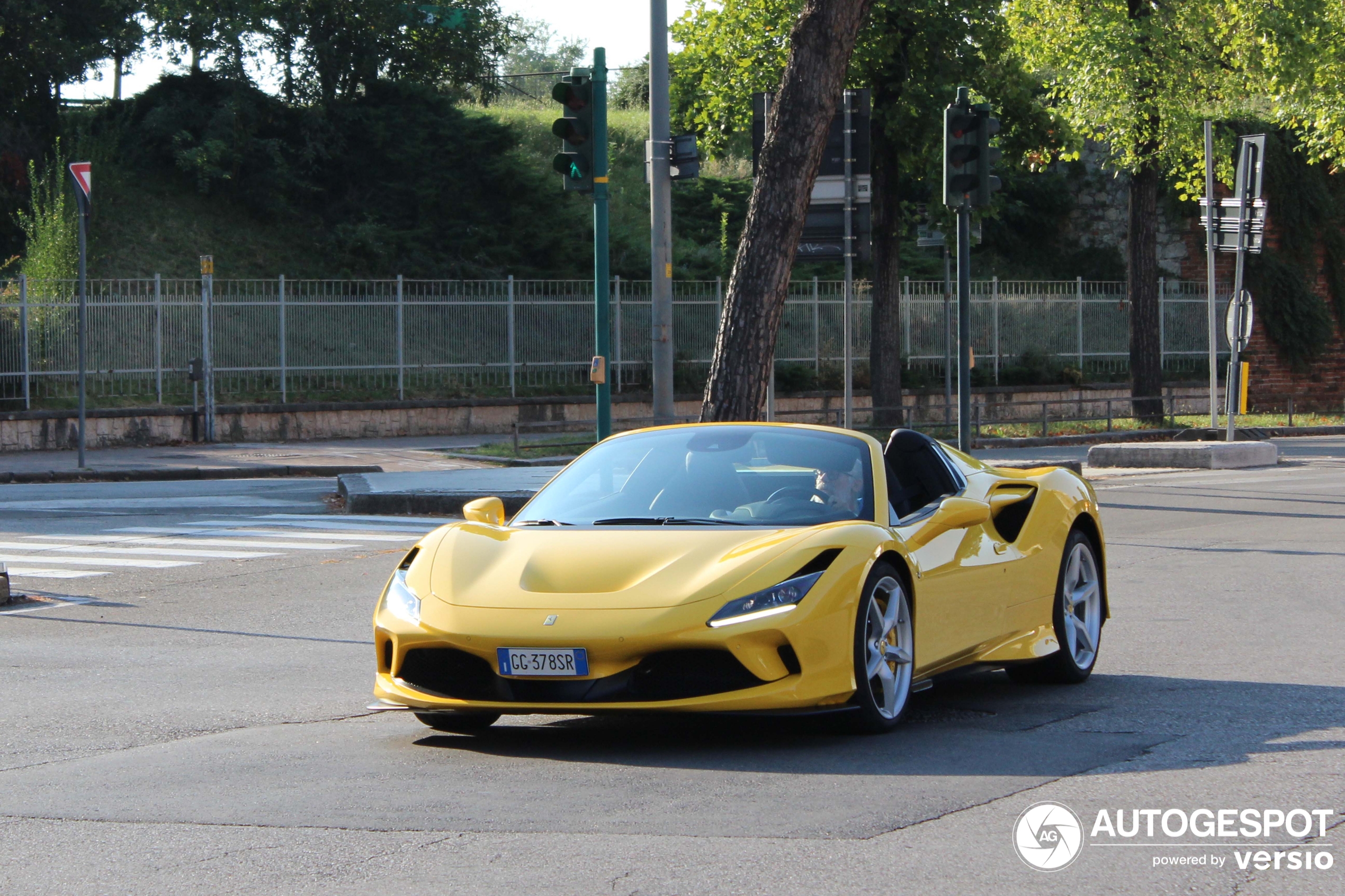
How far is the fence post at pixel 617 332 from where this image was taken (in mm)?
32562

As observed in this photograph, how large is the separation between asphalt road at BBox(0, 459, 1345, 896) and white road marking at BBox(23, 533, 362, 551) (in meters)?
3.43

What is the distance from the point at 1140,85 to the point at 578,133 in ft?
62.3

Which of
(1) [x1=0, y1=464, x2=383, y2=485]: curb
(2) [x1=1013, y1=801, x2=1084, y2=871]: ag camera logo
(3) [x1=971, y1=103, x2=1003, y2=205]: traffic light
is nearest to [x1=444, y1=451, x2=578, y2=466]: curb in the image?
(1) [x1=0, y1=464, x2=383, y2=485]: curb

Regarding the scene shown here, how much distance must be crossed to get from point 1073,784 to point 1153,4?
1206 inches

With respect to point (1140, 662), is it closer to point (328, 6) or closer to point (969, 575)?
point (969, 575)

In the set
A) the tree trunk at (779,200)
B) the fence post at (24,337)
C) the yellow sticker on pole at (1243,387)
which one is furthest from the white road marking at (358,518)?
the yellow sticker on pole at (1243,387)

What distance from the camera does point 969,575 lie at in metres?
7.11

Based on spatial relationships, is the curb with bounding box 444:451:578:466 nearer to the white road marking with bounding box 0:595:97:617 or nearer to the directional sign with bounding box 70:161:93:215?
the directional sign with bounding box 70:161:93:215

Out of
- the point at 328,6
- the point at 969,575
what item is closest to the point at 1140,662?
the point at 969,575

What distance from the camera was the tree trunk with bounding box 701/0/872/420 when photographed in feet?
59.5

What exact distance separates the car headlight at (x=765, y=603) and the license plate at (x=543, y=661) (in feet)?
1.63

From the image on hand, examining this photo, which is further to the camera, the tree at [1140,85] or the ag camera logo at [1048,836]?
the tree at [1140,85]

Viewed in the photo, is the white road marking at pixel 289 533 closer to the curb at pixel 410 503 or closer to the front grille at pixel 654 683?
the curb at pixel 410 503

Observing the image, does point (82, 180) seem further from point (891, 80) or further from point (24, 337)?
point (891, 80)
